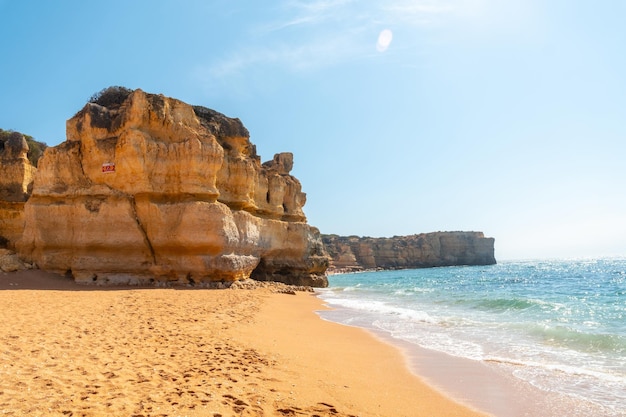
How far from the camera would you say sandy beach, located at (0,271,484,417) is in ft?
14.9

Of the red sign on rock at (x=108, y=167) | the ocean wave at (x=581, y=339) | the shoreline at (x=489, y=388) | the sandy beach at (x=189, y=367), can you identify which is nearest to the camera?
the sandy beach at (x=189, y=367)

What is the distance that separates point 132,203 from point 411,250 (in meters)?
97.2

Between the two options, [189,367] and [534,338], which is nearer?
[189,367]

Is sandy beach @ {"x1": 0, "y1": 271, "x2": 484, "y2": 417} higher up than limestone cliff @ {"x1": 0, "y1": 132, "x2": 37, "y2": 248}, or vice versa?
limestone cliff @ {"x1": 0, "y1": 132, "x2": 37, "y2": 248}

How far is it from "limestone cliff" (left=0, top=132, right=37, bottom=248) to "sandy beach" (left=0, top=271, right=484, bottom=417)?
1538 cm

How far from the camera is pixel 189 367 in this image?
5.95m

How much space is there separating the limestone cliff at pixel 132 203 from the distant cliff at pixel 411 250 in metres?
82.8

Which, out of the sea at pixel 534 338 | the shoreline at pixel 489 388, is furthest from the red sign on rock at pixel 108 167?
the shoreline at pixel 489 388

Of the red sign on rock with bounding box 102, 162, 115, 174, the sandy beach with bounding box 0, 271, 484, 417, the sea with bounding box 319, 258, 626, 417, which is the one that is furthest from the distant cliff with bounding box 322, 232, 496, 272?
the sandy beach with bounding box 0, 271, 484, 417

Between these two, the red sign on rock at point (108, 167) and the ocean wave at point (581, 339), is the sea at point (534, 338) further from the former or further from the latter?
the red sign on rock at point (108, 167)

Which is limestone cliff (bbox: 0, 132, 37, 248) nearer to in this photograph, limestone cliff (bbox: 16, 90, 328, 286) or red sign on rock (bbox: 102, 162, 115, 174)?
limestone cliff (bbox: 16, 90, 328, 286)

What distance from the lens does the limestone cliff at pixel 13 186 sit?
23.3 metres

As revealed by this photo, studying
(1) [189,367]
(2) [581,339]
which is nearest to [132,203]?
(1) [189,367]

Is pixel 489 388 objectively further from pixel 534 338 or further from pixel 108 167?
pixel 108 167
